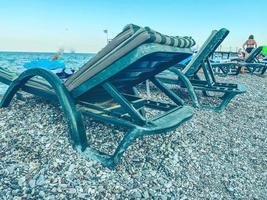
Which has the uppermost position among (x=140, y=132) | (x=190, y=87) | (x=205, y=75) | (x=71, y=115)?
(x=140, y=132)

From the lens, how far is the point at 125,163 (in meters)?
3.77

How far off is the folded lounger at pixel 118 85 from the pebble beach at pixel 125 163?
0.32 m

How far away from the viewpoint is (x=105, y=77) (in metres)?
3.43

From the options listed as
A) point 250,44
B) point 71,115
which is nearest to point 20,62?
point 250,44

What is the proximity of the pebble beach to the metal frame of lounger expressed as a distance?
0.32 metres

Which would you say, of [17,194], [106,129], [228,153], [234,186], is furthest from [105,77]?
[228,153]

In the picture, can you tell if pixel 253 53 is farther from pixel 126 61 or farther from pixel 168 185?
pixel 126 61

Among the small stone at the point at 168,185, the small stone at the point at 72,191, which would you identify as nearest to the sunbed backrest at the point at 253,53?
the small stone at the point at 168,185

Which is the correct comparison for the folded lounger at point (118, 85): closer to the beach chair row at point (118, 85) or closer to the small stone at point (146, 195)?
the beach chair row at point (118, 85)

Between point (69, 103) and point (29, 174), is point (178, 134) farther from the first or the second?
point (29, 174)

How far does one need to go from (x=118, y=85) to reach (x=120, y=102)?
0.90m

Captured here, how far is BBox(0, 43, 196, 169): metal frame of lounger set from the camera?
3.24 meters

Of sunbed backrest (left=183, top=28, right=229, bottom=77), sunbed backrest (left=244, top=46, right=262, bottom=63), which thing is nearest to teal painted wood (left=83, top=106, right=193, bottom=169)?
sunbed backrest (left=183, top=28, right=229, bottom=77)

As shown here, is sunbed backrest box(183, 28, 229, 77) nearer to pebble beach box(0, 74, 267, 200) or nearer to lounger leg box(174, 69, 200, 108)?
lounger leg box(174, 69, 200, 108)
